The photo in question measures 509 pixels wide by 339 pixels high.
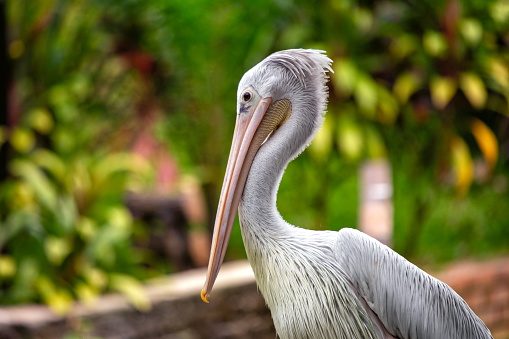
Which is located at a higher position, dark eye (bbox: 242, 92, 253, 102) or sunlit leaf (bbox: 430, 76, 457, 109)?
dark eye (bbox: 242, 92, 253, 102)

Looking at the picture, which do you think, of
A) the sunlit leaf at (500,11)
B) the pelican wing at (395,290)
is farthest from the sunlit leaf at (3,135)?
the sunlit leaf at (500,11)

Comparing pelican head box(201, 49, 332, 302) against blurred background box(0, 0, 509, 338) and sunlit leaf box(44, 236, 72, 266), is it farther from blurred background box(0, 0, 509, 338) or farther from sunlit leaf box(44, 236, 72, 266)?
sunlit leaf box(44, 236, 72, 266)

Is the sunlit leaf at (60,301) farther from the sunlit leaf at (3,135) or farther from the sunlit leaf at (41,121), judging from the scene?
the sunlit leaf at (41,121)

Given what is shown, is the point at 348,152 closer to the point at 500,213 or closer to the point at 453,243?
the point at 453,243

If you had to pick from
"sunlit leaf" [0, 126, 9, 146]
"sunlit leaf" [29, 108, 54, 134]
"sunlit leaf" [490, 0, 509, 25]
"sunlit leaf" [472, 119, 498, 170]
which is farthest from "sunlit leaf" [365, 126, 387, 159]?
"sunlit leaf" [0, 126, 9, 146]

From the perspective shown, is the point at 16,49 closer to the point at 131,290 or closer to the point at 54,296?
the point at 54,296

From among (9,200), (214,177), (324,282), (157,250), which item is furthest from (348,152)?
(324,282)

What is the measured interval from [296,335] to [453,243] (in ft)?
20.9

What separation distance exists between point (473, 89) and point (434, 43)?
21.4 inches

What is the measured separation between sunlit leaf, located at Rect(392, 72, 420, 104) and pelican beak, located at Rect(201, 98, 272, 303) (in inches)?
149

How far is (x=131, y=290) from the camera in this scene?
4934 millimetres

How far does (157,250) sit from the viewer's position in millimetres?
6945

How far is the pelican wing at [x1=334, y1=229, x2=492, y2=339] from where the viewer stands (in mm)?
2104

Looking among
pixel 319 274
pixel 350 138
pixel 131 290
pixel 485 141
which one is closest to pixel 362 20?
pixel 350 138
